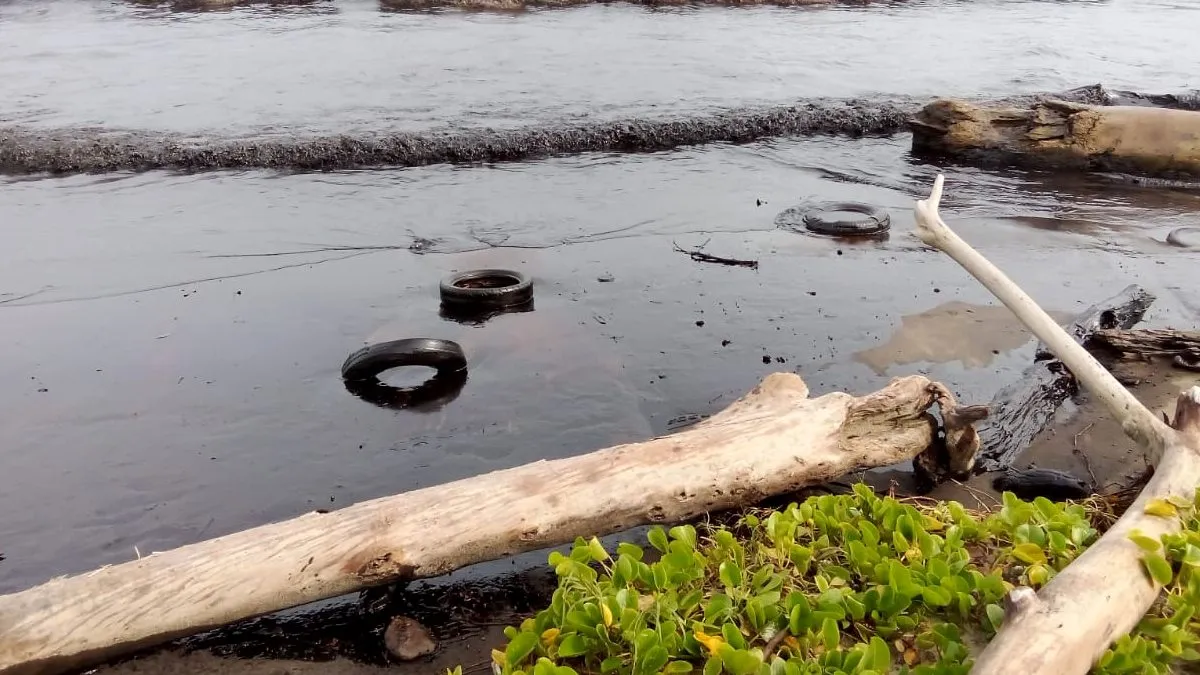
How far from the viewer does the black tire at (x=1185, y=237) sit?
948cm

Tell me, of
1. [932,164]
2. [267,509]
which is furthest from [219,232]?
[932,164]

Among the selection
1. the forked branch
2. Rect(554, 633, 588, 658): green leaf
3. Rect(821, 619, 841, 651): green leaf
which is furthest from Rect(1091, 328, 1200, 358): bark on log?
Rect(554, 633, 588, 658): green leaf

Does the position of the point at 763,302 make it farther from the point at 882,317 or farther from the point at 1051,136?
the point at 1051,136

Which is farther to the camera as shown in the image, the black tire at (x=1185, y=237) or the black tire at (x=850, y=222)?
the black tire at (x=850, y=222)

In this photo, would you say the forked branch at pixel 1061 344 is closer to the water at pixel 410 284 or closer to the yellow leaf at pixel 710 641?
the water at pixel 410 284

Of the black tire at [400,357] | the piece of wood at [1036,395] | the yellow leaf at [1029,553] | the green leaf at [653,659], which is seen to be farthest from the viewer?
the black tire at [400,357]

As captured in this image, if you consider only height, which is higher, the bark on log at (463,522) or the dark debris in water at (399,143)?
the dark debris in water at (399,143)

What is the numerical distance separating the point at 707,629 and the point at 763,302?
530 centimetres

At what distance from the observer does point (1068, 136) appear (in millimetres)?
12898

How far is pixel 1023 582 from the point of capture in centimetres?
334

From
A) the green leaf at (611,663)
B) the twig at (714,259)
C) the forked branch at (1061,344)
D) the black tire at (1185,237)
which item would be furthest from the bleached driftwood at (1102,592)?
the black tire at (1185,237)

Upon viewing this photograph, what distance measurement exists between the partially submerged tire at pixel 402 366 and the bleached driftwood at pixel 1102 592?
14.7ft

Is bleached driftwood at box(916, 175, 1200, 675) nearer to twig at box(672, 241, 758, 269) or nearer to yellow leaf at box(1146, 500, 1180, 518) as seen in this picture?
yellow leaf at box(1146, 500, 1180, 518)

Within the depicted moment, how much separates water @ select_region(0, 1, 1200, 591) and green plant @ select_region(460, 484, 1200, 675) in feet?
7.66
